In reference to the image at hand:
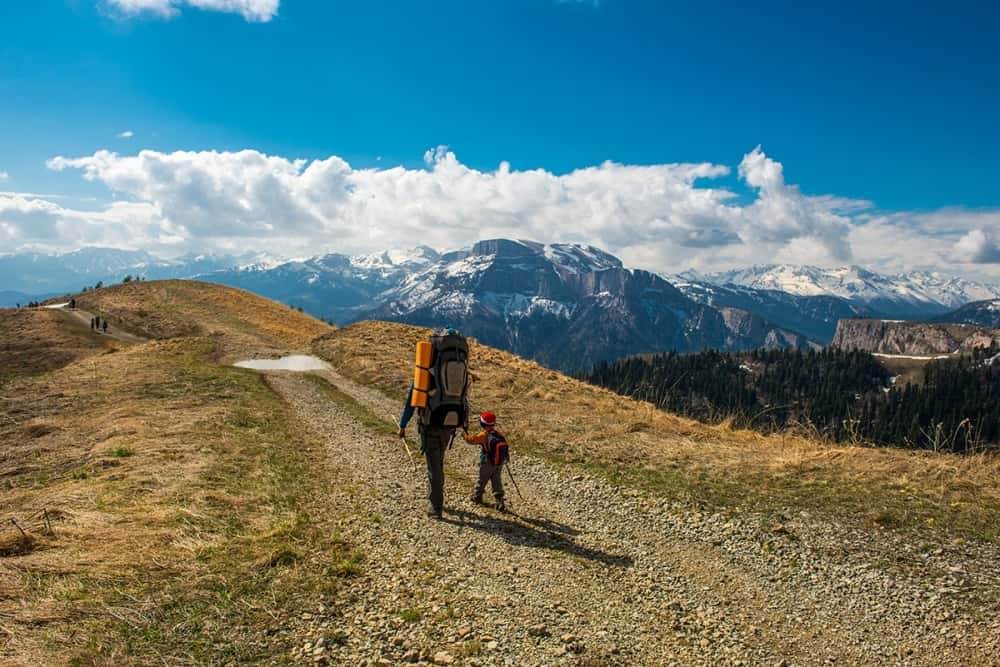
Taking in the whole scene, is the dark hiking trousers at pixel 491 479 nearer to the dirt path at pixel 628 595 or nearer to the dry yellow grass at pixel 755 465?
the dirt path at pixel 628 595

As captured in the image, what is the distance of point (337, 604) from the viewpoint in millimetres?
7535

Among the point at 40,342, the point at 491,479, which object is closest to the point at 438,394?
the point at 491,479

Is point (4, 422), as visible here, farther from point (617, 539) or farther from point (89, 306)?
point (89, 306)

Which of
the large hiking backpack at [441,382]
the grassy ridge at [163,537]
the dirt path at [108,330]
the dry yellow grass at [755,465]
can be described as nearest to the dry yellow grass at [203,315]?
the dirt path at [108,330]

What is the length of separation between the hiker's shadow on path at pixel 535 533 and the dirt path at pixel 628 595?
2.0 inches

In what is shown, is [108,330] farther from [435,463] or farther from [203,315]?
[435,463]

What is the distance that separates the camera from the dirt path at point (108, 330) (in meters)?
54.0

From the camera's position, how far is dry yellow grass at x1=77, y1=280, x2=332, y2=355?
51.6 m

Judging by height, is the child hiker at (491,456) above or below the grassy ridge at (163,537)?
above

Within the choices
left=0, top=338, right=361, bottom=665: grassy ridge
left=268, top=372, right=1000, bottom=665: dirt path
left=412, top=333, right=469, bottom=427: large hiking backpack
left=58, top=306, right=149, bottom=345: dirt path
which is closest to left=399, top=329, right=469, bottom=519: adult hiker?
left=412, top=333, right=469, bottom=427: large hiking backpack

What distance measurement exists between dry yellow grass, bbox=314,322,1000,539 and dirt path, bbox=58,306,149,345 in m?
46.2

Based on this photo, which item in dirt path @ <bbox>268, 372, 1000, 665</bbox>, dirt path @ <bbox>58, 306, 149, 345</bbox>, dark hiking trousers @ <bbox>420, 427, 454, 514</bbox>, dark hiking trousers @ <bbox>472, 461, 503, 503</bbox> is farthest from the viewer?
dirt path @ <bbox>58, 306, 149, 345</bbox>

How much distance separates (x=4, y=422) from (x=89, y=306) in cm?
5761

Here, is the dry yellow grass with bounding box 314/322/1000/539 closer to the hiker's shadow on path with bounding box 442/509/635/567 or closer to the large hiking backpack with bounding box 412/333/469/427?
the hiker's shadow on path with bounding box 442/509/635/567
